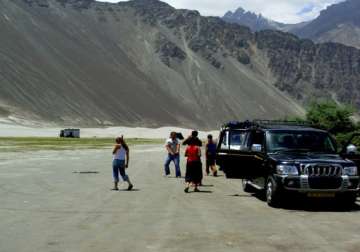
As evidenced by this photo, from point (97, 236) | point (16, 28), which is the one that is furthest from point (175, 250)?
point (16, 28)

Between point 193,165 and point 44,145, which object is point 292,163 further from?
point 44,145

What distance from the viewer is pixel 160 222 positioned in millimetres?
11531

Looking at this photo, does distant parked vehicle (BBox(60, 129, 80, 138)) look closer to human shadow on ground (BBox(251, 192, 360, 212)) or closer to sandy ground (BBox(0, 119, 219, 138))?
sandy ground (BBox(0, 119, 219, 138))

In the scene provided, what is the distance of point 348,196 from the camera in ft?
45.3

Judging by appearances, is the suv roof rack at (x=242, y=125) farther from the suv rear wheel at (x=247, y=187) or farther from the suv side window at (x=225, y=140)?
the suv side window at (x=225, y=140)

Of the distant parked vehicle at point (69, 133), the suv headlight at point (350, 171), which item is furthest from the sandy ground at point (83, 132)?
the suv headlight at point (350, 171)

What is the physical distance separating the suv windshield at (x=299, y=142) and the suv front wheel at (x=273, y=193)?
1.06 metres

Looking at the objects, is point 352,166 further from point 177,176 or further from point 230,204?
point 177,176

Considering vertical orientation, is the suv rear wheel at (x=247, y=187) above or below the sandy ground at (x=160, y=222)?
above

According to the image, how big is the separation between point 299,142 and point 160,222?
17.2 ft

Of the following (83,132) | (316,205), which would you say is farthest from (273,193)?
(83,132)

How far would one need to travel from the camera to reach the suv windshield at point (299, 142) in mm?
15117

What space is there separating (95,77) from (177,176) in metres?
131

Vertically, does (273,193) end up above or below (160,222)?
above
